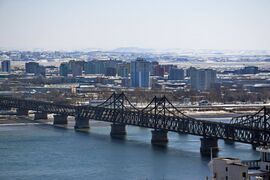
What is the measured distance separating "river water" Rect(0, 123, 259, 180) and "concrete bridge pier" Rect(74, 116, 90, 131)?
0.71 meters

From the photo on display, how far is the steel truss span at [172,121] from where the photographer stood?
19.8m

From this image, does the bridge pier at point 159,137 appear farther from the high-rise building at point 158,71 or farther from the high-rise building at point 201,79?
the high-rise building at point 158,71

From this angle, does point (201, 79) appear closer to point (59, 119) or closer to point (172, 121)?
point (59, 119)

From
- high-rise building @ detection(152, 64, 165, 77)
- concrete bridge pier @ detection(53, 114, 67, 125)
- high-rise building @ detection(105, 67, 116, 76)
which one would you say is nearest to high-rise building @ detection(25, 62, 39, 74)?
→ high-rise building @ detection(105, 67, 116, 76)

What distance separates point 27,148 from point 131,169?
4221 millimetres

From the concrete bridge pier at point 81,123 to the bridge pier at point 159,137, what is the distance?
3.59m

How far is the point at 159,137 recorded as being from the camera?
2197 centimetres

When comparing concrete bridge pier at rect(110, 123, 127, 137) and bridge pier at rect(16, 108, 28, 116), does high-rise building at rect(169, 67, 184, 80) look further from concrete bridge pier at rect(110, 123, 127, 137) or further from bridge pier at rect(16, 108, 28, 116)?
concrete bridge pier at rect(110, 123, 127, 137)

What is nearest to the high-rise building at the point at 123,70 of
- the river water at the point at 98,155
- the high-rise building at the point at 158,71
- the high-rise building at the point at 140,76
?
the high-rise building at the point at 158,71

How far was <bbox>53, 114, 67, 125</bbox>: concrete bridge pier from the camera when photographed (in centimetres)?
2678

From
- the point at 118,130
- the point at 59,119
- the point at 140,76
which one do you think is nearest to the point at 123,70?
the point at 140,76

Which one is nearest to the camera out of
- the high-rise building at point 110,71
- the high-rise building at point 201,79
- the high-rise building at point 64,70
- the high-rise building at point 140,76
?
the high-rise building at point 201,79

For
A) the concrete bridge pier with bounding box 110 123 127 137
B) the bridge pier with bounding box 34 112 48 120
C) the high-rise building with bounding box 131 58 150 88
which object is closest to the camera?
the concrete bridge pier with bounding box 110 123 127 137

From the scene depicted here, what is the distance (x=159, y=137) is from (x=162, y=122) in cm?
87
